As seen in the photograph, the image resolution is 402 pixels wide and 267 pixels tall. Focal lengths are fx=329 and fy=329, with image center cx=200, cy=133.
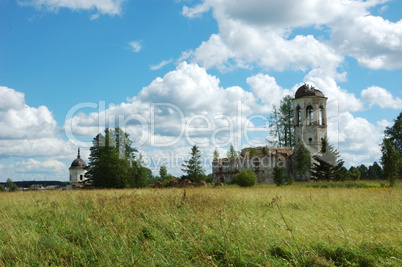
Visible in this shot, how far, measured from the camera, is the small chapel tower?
149 ft

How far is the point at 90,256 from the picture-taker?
555 centimetres

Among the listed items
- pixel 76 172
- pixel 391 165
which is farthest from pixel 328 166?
pixel 76 172

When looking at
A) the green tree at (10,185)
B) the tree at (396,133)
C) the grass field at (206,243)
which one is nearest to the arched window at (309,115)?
the tree at (396,133)

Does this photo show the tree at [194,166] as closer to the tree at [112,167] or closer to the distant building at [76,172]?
the tree at [112,167]

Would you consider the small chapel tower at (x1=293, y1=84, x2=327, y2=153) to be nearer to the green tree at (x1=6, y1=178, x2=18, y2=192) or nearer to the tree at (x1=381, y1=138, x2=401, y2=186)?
the tree at (x1=381, y1=138, x2=401, y2=186)

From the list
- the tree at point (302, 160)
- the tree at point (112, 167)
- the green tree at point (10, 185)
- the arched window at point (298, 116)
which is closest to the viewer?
the tree at point (112, 167)

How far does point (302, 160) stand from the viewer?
136 feet

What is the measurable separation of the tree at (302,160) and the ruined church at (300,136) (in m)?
2.05

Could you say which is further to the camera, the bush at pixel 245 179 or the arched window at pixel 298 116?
the arched window at pixel 298 116

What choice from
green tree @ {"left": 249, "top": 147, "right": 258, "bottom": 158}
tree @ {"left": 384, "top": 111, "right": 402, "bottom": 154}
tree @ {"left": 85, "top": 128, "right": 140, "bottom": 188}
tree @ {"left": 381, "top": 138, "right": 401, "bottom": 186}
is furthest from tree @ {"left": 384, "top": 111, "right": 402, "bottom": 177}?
tree @ {"left": 85, "top": 128, "right": 140, "bottom": 188}

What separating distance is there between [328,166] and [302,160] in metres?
4.46

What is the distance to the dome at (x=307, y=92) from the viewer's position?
46097mm

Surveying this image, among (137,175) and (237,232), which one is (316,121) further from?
(237,232)

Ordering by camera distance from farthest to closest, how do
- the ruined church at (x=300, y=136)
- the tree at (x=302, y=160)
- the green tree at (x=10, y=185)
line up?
the green tree at (x=10, y=185), the ruined church at (x=300, y=136), the tree at (x=302, y=160)
